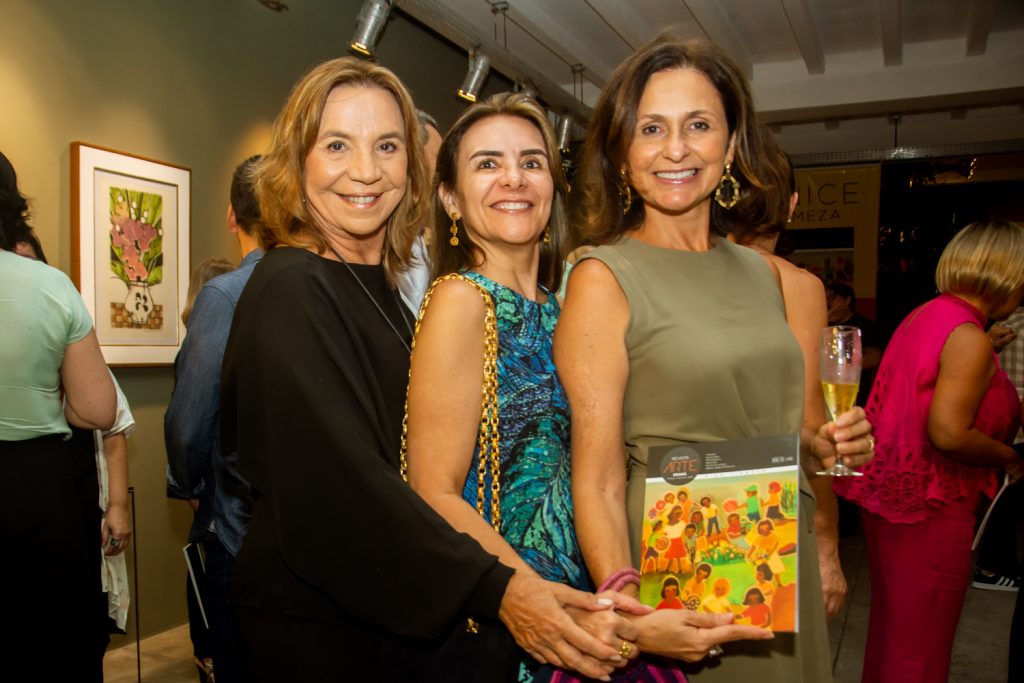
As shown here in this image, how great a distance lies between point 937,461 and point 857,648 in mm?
2314

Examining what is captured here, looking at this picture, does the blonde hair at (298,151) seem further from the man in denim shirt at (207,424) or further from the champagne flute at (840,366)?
the champagne flute at (840,366)

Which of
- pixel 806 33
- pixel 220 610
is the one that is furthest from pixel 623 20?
pixel 220 610

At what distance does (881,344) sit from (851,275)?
2308mm

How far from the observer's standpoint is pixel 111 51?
424cm

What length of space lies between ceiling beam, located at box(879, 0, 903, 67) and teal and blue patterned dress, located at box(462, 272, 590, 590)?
650 centimetres

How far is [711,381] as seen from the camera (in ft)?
4.89

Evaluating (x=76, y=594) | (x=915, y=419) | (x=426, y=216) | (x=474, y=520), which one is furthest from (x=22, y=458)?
(x=915, y=419)

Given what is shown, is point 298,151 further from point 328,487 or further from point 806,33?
point 806,33

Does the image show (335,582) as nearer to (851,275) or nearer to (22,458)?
(22,458)

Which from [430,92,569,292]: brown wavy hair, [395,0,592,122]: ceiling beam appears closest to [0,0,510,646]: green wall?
[395,0,592,122]: ceiling beam

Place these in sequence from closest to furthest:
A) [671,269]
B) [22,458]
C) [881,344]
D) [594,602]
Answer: [594,602] → [671,269] → [22,458] → [881,344]

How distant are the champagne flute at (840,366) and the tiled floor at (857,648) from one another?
3.29 meters

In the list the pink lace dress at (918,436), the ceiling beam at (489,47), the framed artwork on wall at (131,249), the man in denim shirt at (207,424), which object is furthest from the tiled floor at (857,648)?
the ceiling beam at (489,47)

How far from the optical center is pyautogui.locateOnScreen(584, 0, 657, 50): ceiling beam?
22.7ft
